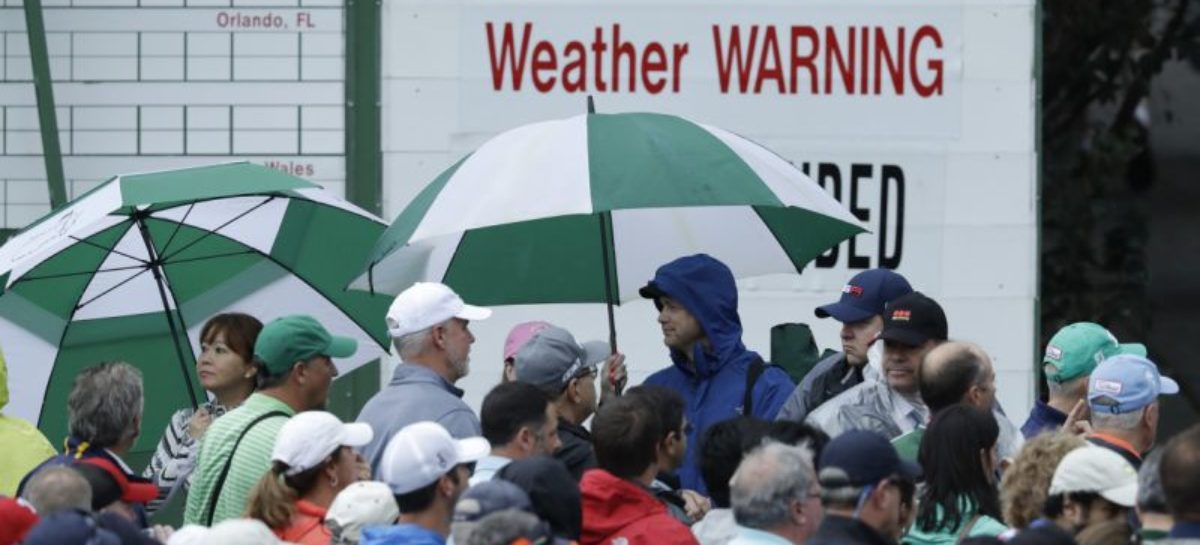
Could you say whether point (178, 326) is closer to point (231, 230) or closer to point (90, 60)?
point (231, 230)

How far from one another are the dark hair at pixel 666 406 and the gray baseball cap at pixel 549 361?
77 cm

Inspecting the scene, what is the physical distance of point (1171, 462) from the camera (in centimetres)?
509

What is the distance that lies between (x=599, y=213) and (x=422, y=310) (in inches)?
40.7

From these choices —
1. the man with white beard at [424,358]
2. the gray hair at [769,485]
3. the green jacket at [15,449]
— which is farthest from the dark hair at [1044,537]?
the green jacket at [15,449]

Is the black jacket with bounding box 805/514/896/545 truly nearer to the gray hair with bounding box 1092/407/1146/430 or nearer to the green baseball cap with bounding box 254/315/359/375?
the gray hair with bounding box 1092/407/1146/430

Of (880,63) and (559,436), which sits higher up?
(880,63)

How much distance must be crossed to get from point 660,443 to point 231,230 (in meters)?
2.51

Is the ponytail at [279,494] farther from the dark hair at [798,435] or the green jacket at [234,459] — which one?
the dark hair at [798,435]

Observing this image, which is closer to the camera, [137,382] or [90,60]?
[137,382]

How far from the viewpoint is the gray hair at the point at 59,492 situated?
604 centimetres

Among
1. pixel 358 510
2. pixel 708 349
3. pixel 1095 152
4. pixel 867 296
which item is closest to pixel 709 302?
pixel 708 349

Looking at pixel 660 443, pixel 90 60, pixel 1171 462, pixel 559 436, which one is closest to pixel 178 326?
pixel 90 60

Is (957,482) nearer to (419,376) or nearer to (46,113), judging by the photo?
(419,376)

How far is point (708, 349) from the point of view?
7727 millimetres
